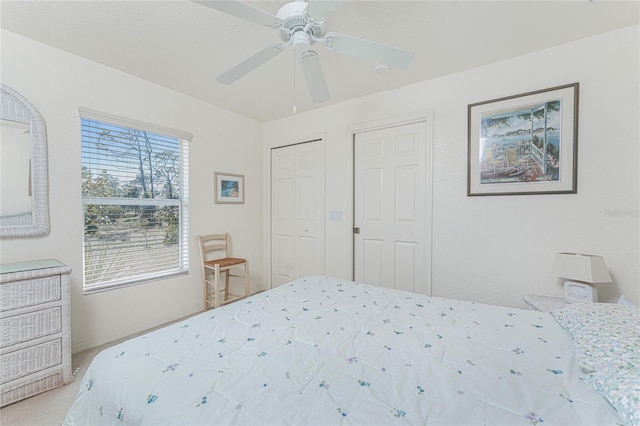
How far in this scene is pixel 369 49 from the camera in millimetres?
1437

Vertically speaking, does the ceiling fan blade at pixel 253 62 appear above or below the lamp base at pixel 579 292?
above

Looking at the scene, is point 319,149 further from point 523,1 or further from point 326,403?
point 326,403

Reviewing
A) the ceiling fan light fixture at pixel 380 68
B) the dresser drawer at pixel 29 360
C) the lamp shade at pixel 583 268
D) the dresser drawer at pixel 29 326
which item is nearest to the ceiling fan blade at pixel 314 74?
the ceiling fan light fixture at pixel 380 68

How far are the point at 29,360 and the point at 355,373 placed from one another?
217 centimetres

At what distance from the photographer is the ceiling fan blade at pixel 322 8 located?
116 cm

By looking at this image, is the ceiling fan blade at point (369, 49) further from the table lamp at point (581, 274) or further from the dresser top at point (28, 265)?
the dresser top at point (28, 265)

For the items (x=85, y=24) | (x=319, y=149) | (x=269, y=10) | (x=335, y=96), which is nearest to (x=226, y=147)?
(x=319, y=149)

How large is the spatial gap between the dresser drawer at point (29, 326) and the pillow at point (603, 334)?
2895mm

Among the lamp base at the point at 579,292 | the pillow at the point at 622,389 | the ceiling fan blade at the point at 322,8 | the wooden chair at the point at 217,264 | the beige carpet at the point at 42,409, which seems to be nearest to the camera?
the pillow at the point at 622,389

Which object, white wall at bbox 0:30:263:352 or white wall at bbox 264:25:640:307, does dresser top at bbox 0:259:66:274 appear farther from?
white wall at bbox 264:25:640:307

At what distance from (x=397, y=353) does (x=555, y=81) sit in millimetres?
2403

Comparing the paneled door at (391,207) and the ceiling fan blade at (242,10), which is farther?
the paneled door at (391,207)

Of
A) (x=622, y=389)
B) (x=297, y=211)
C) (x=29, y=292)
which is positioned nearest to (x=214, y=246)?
(x=297, y=211)

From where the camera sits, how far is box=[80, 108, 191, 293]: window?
2.43 meters
